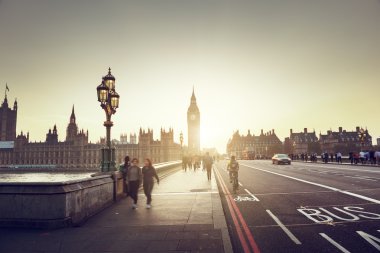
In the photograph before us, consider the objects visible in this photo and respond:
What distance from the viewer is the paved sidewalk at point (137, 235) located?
6.17m

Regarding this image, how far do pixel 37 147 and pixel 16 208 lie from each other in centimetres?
16399

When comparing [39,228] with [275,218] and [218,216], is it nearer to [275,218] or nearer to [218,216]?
[218,216]

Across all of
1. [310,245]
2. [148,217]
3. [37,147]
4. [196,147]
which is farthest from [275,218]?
[37,147]

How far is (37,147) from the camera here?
501ft

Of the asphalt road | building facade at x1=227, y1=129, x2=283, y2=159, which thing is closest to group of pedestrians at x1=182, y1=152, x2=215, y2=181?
the asphalt road

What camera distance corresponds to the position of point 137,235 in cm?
709

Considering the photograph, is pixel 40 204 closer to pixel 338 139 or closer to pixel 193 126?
pixel 193 126

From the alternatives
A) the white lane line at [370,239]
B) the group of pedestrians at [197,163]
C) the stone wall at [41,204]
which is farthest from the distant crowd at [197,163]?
the white lane line at [370,239]

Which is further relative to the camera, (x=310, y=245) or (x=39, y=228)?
(x=39, y=228)

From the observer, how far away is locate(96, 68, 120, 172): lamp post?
1311cm

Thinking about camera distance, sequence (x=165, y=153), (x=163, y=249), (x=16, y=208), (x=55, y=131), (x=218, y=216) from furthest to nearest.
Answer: (x=55, y=131), (x=165, y=153), (x=218, y=216), (x=16, y=208), (x=163, y=249)

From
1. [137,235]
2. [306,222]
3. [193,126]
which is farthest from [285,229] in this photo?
[193,126]

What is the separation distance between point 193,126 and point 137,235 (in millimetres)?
140971

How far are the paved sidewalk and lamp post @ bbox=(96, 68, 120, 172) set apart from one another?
11.4 ft
